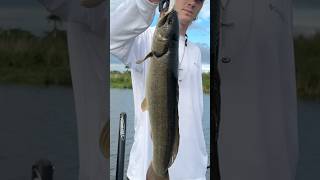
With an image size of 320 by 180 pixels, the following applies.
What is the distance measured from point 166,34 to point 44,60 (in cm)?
59

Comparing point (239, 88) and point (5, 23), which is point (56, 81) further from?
point (239, 88)

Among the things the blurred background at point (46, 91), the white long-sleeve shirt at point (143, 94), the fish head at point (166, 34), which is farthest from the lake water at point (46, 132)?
the fish head at point (166, 34)

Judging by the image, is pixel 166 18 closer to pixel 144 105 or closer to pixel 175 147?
pixel 144 105

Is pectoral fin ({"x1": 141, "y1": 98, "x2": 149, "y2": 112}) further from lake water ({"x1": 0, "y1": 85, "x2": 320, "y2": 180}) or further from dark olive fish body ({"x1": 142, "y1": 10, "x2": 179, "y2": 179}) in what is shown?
lake water ({"x1": 0, "y1": 85, "x2": 320, "y2": 180})

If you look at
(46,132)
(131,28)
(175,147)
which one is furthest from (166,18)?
(46,132)

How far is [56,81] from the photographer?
6.13 ft

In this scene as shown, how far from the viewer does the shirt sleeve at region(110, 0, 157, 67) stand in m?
1.72

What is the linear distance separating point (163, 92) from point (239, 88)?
1.09 ft

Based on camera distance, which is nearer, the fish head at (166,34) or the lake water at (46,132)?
the fish head at (166,34)

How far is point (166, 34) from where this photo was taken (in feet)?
5.42

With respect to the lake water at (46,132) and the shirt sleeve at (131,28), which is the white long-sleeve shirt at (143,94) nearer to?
the shirt sleeve at (131,28)

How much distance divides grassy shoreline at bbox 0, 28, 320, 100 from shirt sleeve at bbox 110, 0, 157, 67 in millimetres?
264

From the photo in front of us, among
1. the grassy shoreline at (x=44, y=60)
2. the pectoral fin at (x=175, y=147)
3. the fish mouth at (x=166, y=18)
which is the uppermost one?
the fish mouth at (x=166, y=18)

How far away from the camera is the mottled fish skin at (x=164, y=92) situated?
165 cm
